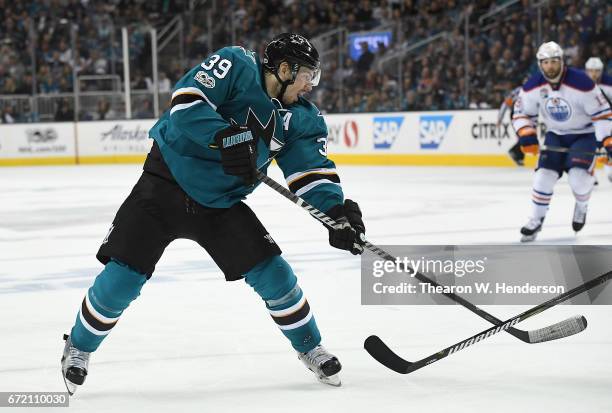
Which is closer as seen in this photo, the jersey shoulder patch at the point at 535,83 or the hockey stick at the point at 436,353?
the hockey stick at the point at 436,353

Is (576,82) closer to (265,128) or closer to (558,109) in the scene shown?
(558,109)

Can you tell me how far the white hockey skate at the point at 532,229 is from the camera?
614 centimetres

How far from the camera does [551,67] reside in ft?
20.2

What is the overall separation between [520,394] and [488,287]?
1.07m

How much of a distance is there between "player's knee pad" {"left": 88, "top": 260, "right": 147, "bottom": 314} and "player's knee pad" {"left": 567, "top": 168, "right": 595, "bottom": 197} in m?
4.18

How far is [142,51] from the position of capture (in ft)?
50.8

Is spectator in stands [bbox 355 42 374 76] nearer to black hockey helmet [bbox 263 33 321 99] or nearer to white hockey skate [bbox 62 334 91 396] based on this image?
black hockey helmet [bbox 263 33 321 99]

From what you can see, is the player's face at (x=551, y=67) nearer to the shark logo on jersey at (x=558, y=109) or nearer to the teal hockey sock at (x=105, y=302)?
the shark logo on jersey at (x=558, y=109)

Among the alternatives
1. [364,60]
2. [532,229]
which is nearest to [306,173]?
[532,229]

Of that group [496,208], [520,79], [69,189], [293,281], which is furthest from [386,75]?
[293,281]

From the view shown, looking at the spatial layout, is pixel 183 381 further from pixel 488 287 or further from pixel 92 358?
pixel 488 287

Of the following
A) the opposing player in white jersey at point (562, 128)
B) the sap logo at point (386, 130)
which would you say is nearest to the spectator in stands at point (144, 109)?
the sap logo at point (386, 130)

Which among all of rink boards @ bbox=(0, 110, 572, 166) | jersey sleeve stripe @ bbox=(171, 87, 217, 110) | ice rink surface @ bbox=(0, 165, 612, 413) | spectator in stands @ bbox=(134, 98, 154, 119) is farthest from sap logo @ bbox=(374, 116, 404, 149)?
jersey sleeve stripe @ bbox=(171, 87, 217, 110)

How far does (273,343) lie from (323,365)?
589mm
